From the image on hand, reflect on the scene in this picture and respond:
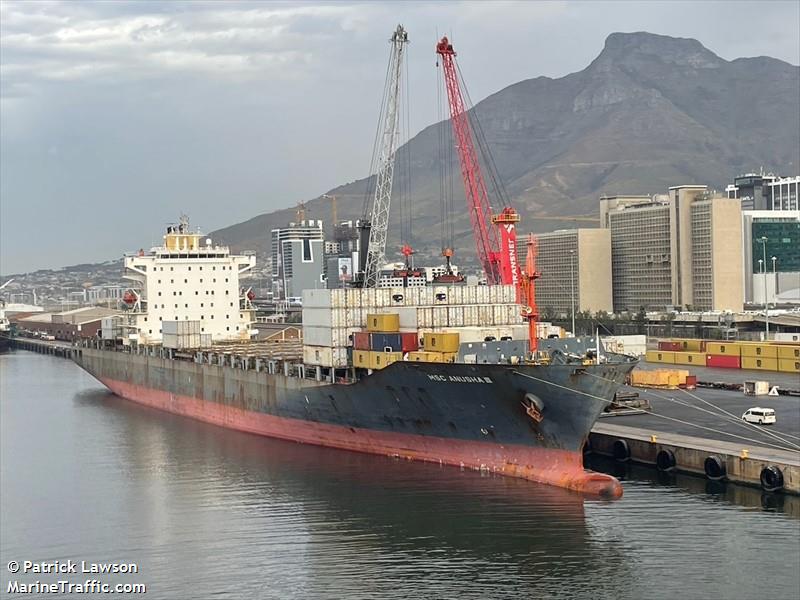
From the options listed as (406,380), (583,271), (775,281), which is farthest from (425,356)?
(775,281)

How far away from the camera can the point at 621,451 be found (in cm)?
3688

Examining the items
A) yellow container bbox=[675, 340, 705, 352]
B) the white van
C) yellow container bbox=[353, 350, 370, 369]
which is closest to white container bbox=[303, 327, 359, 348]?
yellow container bbox=[353, 350, 370, 369]

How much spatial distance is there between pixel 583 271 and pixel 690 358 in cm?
6137

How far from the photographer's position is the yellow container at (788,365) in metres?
55.5

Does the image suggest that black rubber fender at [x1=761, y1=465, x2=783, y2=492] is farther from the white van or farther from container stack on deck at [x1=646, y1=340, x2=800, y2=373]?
container stack on deck at [x1=646, y1=340, x2=800, y2=373]

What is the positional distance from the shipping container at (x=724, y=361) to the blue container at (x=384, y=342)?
2889 centimetres

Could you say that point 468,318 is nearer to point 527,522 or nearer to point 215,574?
point 527,522

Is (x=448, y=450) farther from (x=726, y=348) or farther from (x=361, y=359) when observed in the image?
(x=726, y=348)

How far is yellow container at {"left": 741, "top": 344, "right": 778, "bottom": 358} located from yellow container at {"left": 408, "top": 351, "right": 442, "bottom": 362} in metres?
28.5

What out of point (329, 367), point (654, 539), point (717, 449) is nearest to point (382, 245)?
point (329, 367)

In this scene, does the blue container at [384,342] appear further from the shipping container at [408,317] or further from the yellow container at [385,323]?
the shipping container at [408,317]

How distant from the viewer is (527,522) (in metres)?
28.8

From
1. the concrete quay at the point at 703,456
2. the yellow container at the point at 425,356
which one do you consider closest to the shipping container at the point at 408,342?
the yellow container at the point at 425,356

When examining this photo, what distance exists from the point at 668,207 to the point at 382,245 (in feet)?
132
